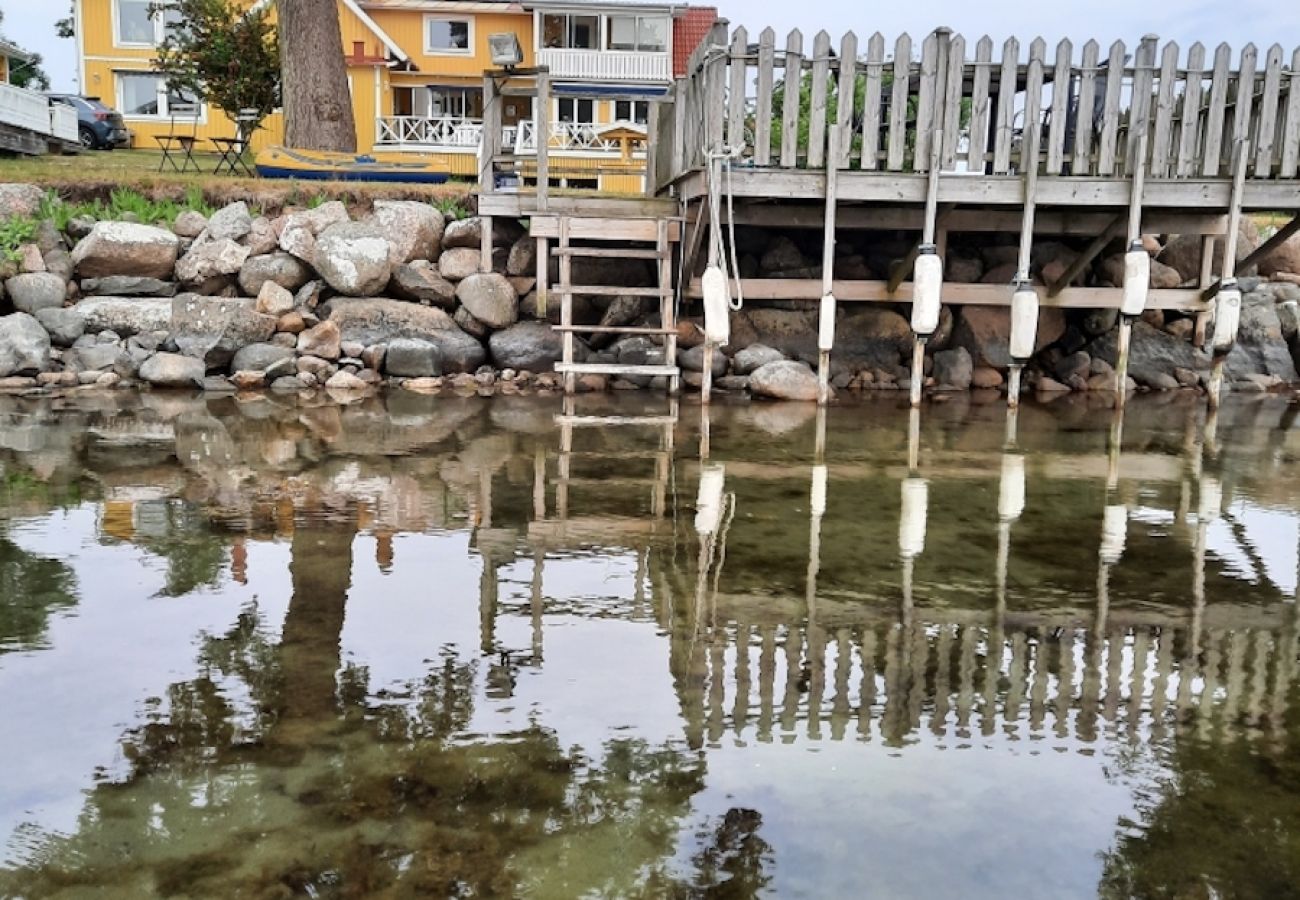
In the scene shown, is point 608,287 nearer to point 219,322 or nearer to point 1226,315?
point 219,322

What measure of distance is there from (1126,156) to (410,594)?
9.37 metres

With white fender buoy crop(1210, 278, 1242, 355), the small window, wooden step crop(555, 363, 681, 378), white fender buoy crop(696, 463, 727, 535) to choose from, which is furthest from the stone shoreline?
the small window

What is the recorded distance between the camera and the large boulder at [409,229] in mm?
13734

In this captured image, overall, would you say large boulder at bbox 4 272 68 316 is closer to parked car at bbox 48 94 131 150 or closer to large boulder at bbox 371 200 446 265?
large boulder at bbox 371 200 446 265

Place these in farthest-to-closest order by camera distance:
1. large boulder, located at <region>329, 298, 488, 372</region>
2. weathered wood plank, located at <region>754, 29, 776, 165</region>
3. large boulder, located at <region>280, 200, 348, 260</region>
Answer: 1. large boulder, located at <region>280, 200, 348, 260</region>
2. large boulder, located at <region>329, 298, 488, 372</region>
3. weathered wood plank, located at <region>754, 29, 776, 165</region>

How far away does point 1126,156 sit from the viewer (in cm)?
1207

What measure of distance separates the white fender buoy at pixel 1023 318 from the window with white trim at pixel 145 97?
2777cm

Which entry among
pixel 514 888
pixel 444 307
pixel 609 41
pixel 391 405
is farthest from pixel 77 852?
pixel 609 41

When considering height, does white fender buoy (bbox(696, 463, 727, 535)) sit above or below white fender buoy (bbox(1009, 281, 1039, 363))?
below

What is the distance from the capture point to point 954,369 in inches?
534

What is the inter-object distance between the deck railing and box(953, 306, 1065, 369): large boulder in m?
2.18

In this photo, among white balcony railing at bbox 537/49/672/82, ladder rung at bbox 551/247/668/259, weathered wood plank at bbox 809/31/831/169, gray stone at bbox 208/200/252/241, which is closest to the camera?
weathered wood plank at bbox 809/31/831/169

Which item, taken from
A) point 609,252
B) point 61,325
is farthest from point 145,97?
point 609,252

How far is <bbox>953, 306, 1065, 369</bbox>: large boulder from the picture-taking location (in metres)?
13.7
